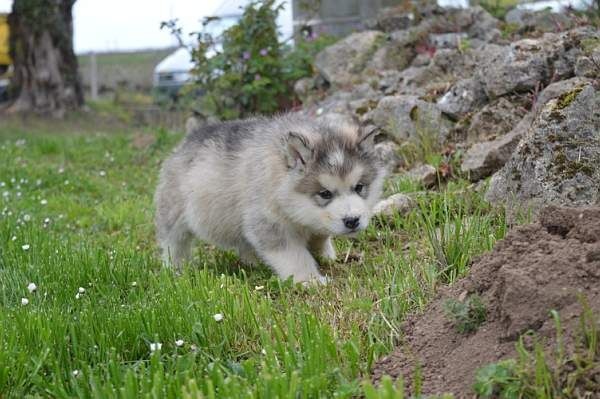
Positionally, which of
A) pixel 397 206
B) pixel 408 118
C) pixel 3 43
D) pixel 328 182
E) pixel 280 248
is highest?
pixel 3 43

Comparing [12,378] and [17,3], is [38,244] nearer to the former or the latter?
[12,378]

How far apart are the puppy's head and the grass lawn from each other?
1.13 ft

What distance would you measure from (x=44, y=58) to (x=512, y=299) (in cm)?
1574

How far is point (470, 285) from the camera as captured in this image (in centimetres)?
351

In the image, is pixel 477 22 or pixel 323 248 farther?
pixel 477 22

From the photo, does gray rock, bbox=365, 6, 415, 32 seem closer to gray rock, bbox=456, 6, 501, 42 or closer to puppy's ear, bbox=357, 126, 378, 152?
gray rock, bbox=456, 6, 501, 42

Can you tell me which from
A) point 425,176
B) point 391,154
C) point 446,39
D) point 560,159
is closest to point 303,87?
point 446,39

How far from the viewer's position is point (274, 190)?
5.09m

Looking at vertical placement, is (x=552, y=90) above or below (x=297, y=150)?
above

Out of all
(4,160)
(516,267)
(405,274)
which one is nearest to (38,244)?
(405,274)

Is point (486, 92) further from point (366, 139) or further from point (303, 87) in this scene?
point (303, 87)

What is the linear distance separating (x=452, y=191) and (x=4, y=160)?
7.40 metres

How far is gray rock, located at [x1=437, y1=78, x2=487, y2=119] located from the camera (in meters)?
7.25

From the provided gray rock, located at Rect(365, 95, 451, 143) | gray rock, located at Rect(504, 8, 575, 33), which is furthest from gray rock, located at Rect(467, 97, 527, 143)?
gray rock, located at Rect(504, 8, 575, 33)
